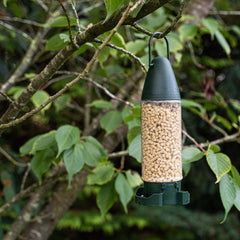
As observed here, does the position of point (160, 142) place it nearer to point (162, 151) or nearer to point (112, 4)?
point (162, 151)

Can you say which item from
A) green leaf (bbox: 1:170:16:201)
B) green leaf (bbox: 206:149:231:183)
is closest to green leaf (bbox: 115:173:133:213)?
green leaf (bbox: 206:149:231:183)

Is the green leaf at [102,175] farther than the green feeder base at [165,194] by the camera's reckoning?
Yes

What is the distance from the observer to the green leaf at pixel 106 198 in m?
1.24

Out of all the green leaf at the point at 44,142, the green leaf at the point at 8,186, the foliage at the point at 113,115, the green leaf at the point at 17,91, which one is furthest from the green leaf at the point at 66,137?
the green leaf at the point at 8,186

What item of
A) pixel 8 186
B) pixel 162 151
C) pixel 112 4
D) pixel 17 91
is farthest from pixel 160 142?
pixel 8 186

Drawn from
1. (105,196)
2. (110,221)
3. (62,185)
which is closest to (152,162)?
(105,196)

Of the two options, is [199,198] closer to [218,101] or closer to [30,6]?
[218,101]

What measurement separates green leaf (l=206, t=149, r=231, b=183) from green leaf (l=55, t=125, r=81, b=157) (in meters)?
0.43

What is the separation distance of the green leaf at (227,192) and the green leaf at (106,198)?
A: 484mm

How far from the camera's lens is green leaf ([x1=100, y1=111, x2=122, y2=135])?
1.32 meters

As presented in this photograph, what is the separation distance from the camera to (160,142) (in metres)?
0.91

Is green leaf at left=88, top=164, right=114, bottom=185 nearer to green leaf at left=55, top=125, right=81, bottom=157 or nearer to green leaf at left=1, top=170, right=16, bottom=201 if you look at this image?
green leaf at left=55, top=125, right=81, bottom=157

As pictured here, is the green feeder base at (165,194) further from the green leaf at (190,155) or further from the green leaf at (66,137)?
the green leaf at (66,137)

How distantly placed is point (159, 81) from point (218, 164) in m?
0.28
